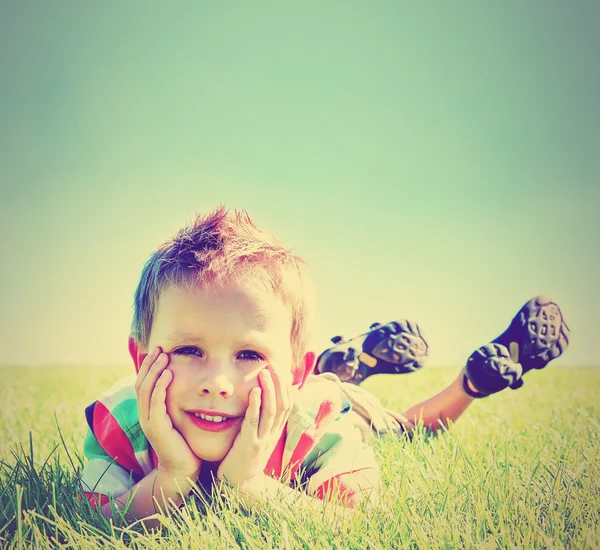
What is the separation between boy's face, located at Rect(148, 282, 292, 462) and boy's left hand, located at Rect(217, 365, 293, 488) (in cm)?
4

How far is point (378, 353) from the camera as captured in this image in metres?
3.15

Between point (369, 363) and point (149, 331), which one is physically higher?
point (149, 331)

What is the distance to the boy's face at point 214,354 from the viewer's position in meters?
1.65

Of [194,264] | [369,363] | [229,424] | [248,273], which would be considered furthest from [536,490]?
[369,363]

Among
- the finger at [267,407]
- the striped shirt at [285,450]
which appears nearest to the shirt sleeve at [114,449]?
the striped shirt at [285,450]

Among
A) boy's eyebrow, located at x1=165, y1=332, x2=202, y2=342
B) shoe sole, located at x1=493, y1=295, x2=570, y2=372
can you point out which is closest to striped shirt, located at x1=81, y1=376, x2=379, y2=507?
boy's eyebrow, located at x1=165, y1=332, x2=202, y2=342

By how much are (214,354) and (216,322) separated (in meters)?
0.09

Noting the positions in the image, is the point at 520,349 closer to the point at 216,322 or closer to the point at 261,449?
the point at 261,449

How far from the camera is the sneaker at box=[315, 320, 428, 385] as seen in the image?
3.10 metres

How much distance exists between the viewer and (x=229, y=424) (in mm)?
1701

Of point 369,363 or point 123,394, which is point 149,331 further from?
point 369,363

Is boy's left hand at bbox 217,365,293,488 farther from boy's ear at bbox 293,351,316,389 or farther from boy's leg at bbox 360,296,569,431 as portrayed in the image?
boy's leg at bbox 360,296,569,431

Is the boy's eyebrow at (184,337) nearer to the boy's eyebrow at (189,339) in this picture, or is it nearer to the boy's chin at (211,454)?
the boy's eyebrow at (189,339)

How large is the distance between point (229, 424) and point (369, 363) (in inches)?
65.8
